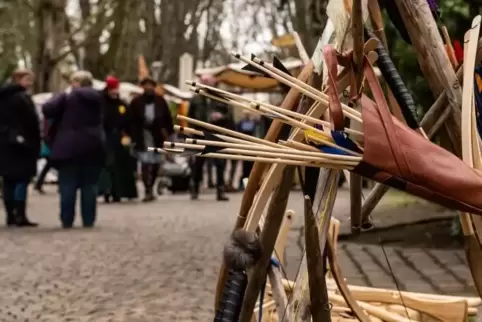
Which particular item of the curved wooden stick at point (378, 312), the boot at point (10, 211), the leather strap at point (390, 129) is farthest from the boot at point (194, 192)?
the leather strap at point (390, 129)

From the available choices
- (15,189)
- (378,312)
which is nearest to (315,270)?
(378,312)

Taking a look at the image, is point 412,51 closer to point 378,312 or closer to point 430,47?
point 378,312

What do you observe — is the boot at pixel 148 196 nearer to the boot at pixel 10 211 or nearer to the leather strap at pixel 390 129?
the boot at pixel 10 211

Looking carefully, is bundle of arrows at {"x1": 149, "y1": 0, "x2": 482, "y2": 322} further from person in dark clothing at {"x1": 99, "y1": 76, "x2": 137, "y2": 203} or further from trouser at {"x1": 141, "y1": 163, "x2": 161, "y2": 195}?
trouser at {"x1": 141, "y1": 163, "x2": 161, "y2": 195}

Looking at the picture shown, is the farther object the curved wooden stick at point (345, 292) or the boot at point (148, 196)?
the boot at point (148, 196)

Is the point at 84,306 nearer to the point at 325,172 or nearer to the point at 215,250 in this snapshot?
the point at 215,250

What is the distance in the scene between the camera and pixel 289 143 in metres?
2.57

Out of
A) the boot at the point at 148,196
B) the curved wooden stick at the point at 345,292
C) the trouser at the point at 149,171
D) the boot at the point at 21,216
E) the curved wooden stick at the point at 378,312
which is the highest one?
the curved wooden stick at the point at 345,292

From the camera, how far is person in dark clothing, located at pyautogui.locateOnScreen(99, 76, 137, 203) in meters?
15.4

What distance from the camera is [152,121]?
52.6ft

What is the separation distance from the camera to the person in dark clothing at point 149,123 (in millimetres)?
16062

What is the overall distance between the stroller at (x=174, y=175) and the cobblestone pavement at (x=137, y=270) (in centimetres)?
720

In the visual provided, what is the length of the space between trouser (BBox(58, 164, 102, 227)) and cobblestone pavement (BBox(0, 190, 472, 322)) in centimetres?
23

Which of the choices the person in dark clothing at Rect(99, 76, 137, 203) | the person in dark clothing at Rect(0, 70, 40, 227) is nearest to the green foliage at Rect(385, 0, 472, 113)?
the person in dark clothing at Rect(0, 70, 40, 227)
